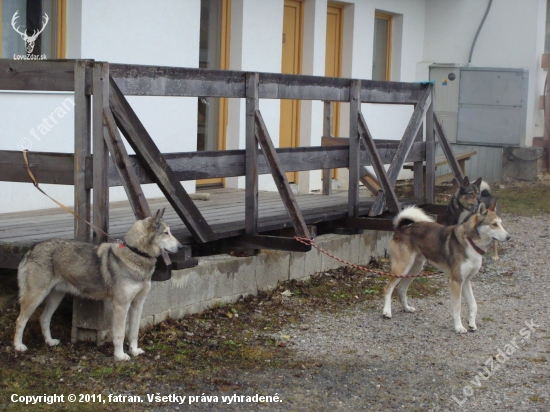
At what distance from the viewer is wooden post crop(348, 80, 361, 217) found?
27.5 ft

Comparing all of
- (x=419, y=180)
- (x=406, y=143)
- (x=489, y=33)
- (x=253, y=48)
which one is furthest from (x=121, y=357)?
(x=489, y=33)

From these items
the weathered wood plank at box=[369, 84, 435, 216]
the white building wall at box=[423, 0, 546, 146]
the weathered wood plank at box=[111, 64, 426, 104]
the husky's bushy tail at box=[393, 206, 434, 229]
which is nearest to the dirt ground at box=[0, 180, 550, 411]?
the husky's bushy tail at box=[393, 206, 434, 229]

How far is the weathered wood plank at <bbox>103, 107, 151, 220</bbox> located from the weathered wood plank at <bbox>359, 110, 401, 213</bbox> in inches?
131

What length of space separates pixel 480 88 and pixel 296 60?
5380 millimetres

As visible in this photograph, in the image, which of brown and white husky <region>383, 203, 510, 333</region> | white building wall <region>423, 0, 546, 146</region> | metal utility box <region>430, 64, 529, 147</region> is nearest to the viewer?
brown and white husky <region>383, 203, 510, 333</region>

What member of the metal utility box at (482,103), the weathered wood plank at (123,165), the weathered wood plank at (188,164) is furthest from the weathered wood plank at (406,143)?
the metal utility box at (482,103)

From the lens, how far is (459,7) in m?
16.1

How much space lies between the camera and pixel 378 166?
27.8 feet

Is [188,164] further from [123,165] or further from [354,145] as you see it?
[354,145]

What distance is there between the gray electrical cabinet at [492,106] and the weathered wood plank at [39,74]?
12.0 metres

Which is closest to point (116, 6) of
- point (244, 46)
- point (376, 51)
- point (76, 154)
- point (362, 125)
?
point (244, 46)

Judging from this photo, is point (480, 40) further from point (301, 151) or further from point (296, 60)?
point (301, 151)

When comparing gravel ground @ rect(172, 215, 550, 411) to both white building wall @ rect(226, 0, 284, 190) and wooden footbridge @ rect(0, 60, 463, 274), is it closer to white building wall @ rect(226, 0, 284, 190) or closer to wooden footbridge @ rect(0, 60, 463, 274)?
wooden footbridge @ rect(0, 60, 463, 274)

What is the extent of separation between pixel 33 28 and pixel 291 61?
4832mm
